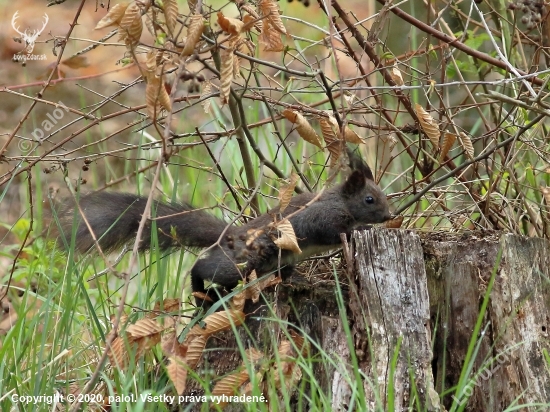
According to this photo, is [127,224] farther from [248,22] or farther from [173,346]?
[248,22]

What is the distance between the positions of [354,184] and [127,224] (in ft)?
3.53

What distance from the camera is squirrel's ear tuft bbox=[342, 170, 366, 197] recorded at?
141 inches

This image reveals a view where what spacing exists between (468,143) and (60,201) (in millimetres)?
1718

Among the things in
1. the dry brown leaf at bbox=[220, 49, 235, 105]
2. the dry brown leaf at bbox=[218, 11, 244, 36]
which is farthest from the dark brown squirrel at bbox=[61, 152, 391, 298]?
the dry brown leaf at bbox=[218, 11, 244, 36]

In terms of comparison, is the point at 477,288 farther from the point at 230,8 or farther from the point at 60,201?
the point at 230,8

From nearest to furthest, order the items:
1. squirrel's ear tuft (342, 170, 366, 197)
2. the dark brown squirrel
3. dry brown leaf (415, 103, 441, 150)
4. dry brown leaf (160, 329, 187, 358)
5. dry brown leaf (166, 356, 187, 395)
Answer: dry brown leaf (166, 356, 187, 395), dry brown leaf (160, 329, 187, 358), dry brown leaf (415, 103, 441, 150), the dark brown squirrel, squirrel's ear tuft (342, 170, 366, 197)

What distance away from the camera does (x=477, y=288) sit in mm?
2832

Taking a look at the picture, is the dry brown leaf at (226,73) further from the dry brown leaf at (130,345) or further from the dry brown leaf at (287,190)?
the dry brown leaf at (130,345)

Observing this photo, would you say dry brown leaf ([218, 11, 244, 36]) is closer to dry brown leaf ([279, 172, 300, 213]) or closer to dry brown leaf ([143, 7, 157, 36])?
dry brown leaf ([143, 7, 157, 36])

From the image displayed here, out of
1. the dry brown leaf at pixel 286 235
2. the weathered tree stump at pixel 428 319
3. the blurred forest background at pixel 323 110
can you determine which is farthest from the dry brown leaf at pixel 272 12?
the weathered tree stump at pixel 428 319

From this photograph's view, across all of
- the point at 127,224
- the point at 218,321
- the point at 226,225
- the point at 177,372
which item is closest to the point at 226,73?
the point at 218,321

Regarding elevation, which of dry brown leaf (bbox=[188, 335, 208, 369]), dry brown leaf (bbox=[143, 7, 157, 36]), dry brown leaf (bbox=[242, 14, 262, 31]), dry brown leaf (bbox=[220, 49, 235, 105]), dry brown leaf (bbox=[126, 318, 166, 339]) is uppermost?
dry brown leaf (bbox=[143, 7, 157, 36])

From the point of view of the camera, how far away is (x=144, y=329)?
2.56m

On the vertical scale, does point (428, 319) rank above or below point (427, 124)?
below
